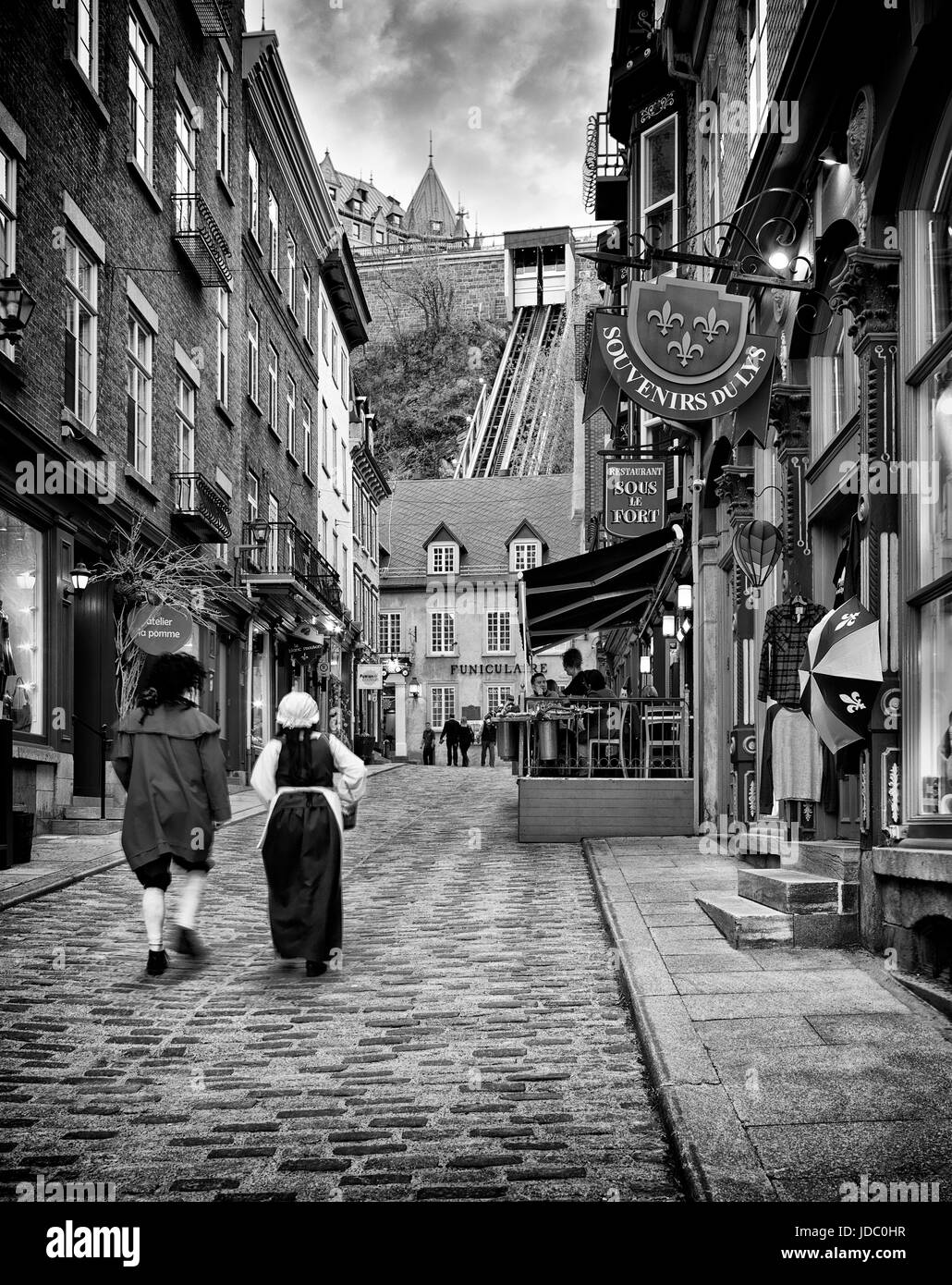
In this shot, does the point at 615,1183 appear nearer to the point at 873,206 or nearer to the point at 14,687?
the point at 873,206

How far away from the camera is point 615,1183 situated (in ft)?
13.6

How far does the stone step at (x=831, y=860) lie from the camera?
24.2 feet

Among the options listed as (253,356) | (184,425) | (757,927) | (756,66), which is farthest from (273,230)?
(757,927)

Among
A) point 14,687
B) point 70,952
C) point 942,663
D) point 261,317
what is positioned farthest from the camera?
point 261,317

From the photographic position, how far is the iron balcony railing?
14.7m

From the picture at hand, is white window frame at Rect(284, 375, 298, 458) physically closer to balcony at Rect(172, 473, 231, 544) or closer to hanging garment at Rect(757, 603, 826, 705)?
balcony at Rect(172, 473, 231, 544)

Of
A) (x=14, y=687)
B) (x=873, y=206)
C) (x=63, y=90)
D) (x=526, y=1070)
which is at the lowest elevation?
(x=526, y=1070)

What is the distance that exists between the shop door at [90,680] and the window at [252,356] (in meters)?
10.9

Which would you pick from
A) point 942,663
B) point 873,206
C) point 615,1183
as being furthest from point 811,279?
point 615,1183

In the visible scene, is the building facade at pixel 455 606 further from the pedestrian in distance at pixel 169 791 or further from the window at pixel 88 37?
the pedestrian in distance at pixel 169 791

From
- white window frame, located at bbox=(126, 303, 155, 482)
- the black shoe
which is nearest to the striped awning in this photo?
white window frame, located at bbox=(126, 303, 155, 482)

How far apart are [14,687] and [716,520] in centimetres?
771

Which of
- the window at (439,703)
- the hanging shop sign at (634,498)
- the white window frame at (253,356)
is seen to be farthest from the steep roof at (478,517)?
the hanging shop sign at (634,498)

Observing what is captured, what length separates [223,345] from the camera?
24.5 meters
